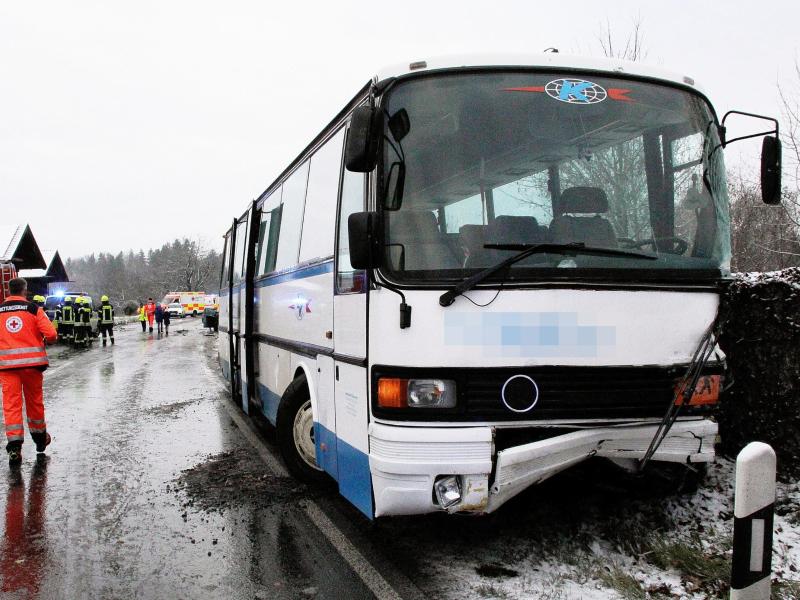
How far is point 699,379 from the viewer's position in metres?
3.99

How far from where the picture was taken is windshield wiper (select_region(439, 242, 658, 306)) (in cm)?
363

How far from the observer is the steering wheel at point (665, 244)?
3980 mm

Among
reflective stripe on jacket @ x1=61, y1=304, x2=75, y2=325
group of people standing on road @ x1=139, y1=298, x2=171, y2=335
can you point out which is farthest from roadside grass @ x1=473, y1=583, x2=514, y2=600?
group of people standing on road @ x1=139, y1=298, x2=171, y2=335

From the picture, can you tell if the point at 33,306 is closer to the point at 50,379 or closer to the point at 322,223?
the point at 322,223

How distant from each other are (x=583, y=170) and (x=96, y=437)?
6.98 meters

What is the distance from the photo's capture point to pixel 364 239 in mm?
3818

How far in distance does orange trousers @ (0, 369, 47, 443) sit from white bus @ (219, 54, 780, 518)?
4.52 metres

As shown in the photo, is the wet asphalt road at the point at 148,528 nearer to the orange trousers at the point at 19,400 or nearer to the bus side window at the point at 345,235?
the orange trousers at the point at 19,400

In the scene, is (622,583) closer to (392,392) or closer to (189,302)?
(392,392)

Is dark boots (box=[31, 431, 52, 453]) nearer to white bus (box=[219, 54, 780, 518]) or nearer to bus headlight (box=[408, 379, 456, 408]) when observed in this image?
white bus (box=[219, 54, 780, 518])

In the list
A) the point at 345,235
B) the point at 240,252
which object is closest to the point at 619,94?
the point at 345,235

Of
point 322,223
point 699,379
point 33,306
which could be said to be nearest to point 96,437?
point 33,306

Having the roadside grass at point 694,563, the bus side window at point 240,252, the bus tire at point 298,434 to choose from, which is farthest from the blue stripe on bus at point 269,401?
the roadside grass at point 694,563

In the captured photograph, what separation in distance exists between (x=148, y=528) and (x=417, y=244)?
9.92 feet
